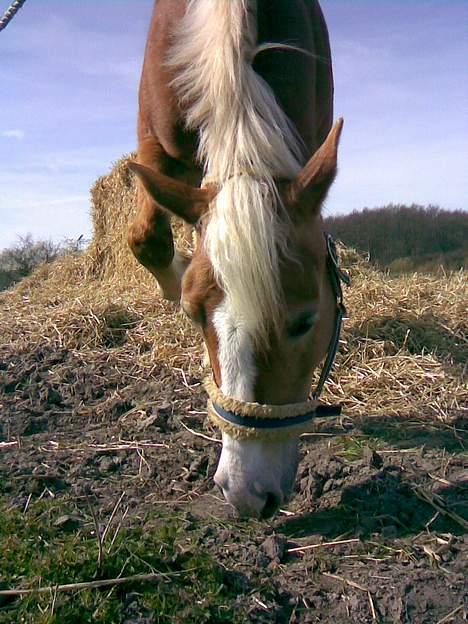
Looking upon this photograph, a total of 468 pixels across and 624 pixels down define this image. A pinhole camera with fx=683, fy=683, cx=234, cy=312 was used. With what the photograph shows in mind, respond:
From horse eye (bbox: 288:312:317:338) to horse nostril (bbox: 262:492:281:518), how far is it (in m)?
0.48

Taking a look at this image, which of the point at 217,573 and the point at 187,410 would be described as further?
the point at 187,410

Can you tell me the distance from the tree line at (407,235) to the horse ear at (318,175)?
16.1 ft

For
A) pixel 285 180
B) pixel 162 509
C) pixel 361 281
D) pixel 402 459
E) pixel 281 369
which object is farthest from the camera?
pixel 361 281

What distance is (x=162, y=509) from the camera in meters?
2.42

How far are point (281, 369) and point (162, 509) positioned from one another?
0.74 meters

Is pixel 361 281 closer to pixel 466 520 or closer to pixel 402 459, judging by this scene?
pixel 402 459

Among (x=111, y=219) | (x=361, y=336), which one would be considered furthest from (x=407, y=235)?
(x=361, y=336)

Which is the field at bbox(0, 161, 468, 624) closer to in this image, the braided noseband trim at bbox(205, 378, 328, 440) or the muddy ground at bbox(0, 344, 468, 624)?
the muddy ground at bbox(0, 344, 468, 624)

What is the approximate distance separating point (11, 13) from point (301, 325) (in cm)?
231

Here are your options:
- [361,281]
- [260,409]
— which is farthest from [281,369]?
[361,281]

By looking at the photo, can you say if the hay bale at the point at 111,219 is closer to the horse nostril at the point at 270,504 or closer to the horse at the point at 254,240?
the horse at the point at 254,240

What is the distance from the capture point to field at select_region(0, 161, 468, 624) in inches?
71.6

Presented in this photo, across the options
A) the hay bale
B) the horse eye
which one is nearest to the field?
the horse eye

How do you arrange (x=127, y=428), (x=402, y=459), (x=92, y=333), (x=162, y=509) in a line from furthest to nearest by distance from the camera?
(x=92, y=333), (x=127, y=428), (x=402, y=459), (x=162, y=509)
